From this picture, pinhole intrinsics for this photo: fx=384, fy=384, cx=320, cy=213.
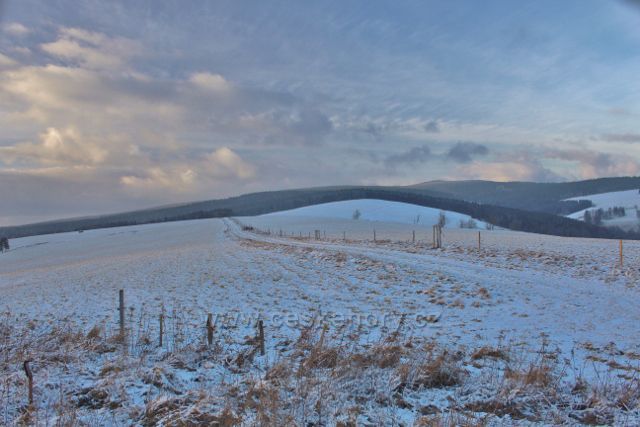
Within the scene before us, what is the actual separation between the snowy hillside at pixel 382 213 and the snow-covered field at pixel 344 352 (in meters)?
100

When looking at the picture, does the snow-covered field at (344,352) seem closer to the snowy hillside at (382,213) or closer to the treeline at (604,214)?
the snowy hillside at (382,213)

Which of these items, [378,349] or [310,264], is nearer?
[378,349]

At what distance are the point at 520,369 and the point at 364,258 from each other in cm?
1828

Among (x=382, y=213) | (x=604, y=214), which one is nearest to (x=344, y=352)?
(x=382, y=213)

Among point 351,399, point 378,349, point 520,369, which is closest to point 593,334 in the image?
point 520,369

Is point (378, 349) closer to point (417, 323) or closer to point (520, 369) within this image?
point (520, 369)

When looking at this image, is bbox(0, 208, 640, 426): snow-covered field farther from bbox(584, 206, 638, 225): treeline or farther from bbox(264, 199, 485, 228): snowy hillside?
bbox(584, 206, 638, 225): treeline

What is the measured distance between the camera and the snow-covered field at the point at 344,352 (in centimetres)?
565

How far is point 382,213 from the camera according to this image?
130 meters

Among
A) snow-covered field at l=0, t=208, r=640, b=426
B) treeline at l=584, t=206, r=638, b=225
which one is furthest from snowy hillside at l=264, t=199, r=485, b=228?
snow-covered field at l=0, t=208, r=640, b=426

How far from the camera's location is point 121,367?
294 inches

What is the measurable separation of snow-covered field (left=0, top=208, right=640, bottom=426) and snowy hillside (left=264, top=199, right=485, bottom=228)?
100 meters

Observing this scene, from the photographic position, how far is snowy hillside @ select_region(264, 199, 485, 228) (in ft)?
399

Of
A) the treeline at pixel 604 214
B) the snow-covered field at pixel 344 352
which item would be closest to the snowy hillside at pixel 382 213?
the treeline at pixel 604 214
